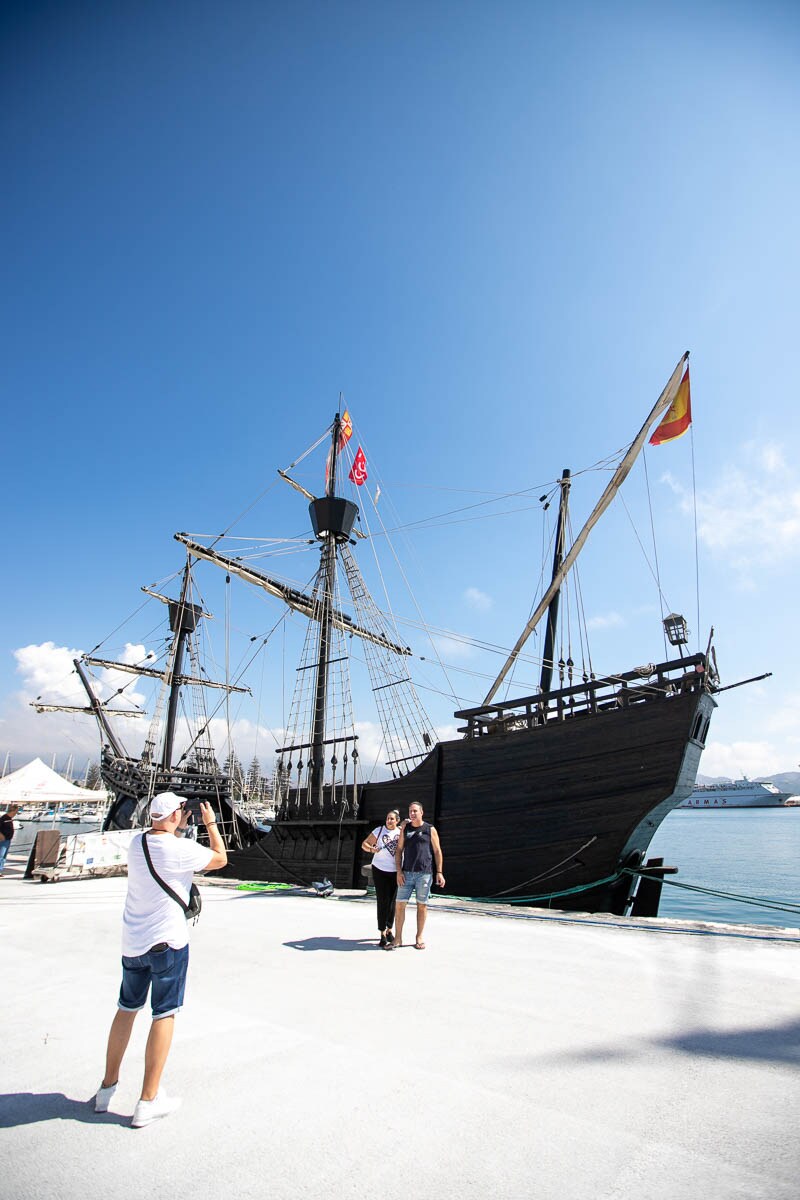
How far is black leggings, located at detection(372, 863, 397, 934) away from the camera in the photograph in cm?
555

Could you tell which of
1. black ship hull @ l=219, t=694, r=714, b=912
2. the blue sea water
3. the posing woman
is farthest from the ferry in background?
the posing woman

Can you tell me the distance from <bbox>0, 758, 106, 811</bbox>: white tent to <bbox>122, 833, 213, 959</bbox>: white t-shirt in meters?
25.8

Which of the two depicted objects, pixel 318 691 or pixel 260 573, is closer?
pixel 318 691

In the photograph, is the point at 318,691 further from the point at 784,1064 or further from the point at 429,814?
the point at 784,1064

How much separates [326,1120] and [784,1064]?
2176mm

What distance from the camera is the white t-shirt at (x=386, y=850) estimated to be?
5867 mm

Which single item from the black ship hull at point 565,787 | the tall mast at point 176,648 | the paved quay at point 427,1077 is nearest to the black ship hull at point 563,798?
the black ship hull at point 565,787

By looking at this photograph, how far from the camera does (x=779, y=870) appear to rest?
2645 cm

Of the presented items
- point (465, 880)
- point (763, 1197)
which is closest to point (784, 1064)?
point (763, 1197)

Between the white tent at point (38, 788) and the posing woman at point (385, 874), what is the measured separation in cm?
2318

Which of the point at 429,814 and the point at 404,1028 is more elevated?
the point at 429,814

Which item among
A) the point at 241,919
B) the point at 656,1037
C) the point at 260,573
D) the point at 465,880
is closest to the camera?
the point at 656,1037

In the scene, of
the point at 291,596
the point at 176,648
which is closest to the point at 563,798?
the point at 291,596

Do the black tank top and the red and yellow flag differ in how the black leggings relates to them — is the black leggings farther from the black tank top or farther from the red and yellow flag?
the red and yellow flag
